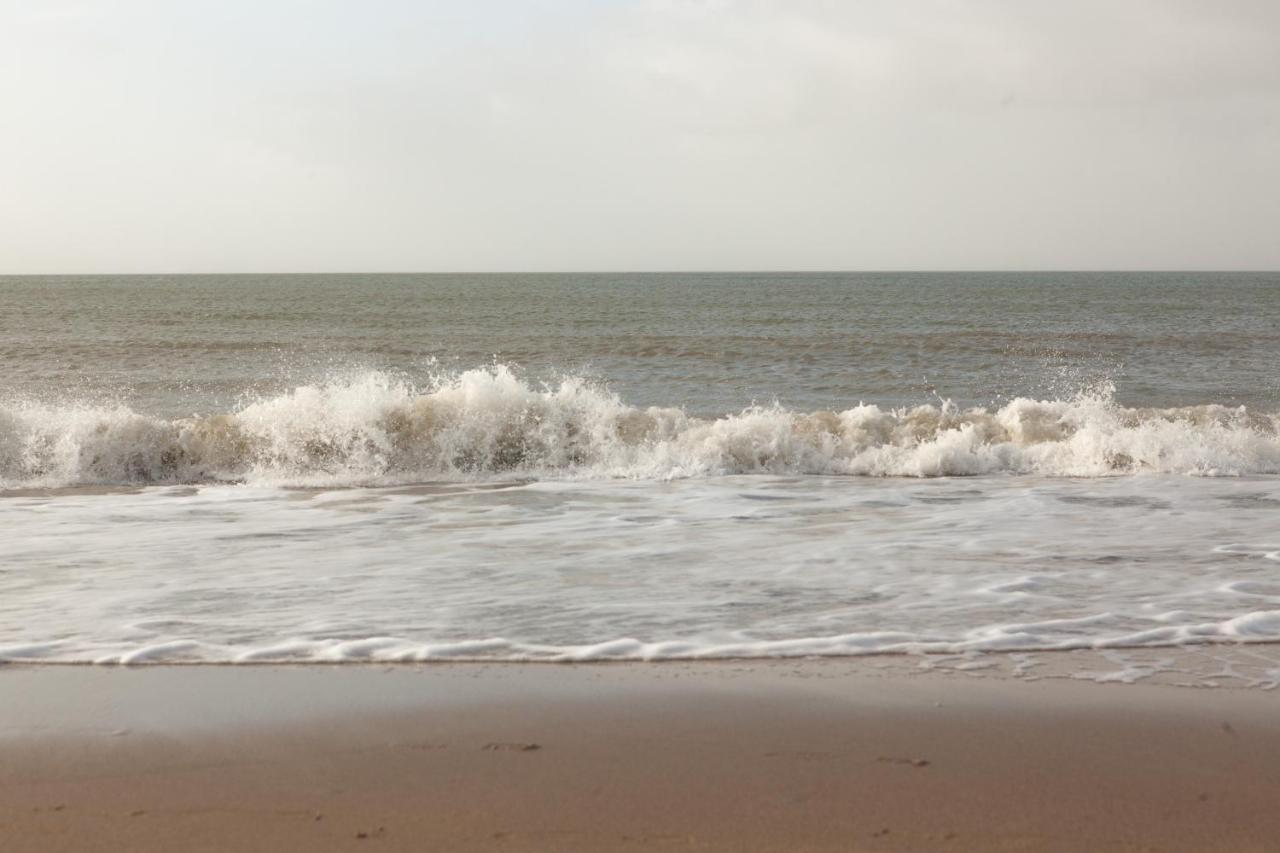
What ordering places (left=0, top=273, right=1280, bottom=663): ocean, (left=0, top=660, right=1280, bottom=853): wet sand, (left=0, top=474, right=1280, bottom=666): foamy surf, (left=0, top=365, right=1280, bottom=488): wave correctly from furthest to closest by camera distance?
(left=0, top=365, right=1280, bottom=488): wave
(left=0, top=273, right=1280, bottom=663): ocean
(left=0, top=474, right=1280, bottom=666): foamy surf
(left=0, top=660, right=1280, bottom=853): wet sand

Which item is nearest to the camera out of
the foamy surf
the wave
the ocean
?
the foamy surf

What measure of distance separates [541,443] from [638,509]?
3703 millimetres

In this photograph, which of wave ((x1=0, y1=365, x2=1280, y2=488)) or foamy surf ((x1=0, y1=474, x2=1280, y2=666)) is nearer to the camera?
foamy surf ((x1=0, y1=474, x2=1280, y2=666))

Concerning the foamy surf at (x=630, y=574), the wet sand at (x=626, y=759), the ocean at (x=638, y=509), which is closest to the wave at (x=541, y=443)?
the ocean at (x=638, y=509)

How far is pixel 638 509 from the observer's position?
9.07 metres

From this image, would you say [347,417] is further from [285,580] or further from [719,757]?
[719,757]

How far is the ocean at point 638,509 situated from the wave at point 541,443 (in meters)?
0.04

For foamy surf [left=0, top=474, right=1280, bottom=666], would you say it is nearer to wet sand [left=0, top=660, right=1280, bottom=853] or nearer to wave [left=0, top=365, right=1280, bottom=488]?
wet sand [left=0, top=660, right=1280, bottom=853]

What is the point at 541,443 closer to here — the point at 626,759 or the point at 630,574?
the point at 630,574

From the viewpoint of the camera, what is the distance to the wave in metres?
11.7

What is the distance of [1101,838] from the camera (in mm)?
3174

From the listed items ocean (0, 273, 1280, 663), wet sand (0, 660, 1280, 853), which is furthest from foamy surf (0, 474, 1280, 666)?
wet sand (0, 660, 1280, 853)

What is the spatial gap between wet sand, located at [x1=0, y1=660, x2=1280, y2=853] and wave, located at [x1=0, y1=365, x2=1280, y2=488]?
6719 mm

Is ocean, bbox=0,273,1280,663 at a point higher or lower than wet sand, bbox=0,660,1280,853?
lower
